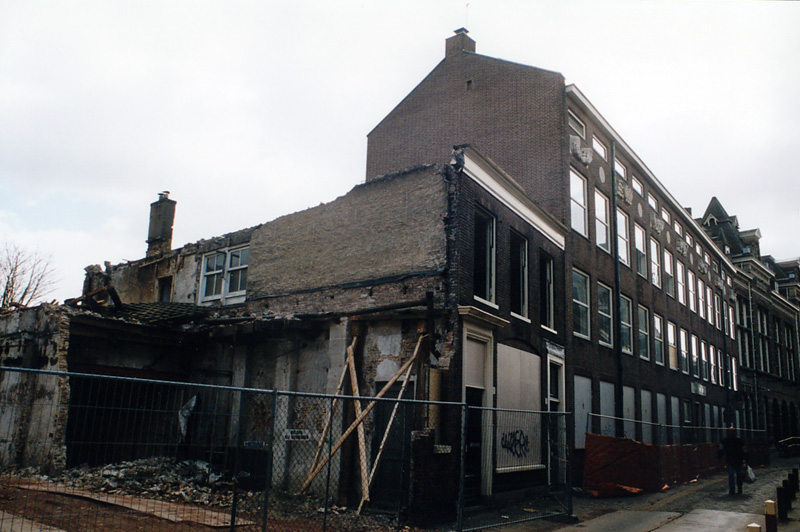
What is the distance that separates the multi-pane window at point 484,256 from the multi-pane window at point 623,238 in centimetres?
1000

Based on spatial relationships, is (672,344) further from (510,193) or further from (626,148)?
(510,193)

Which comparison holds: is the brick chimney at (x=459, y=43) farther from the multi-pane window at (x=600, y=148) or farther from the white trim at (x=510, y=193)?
the white trim at (x=510, y=193)

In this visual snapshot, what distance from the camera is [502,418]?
11.1 meters

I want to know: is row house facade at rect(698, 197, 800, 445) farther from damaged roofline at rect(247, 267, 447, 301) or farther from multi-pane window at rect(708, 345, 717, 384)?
Answer: damaged roofline at rect(247, 267, 447, 301)

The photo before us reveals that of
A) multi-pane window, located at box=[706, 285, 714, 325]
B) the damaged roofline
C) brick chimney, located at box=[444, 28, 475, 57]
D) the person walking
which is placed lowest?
the person walking

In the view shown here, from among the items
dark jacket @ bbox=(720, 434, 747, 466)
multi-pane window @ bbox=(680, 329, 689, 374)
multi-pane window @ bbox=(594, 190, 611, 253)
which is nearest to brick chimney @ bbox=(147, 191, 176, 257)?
multi-pane window @ bbox=(594, 190, 611, 253)

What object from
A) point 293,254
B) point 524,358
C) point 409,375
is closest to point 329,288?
point 293,254

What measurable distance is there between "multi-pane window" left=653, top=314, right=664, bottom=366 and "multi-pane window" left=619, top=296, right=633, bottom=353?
2.69 m

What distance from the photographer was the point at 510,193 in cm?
1603

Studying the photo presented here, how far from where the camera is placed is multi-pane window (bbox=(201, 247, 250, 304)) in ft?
63.9

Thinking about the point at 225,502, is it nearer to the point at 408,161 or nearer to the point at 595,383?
the point at 595,383

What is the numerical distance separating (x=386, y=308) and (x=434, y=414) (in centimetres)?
259

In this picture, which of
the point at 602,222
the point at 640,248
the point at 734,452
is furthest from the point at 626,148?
the point at 734,452

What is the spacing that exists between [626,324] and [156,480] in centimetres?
1797
